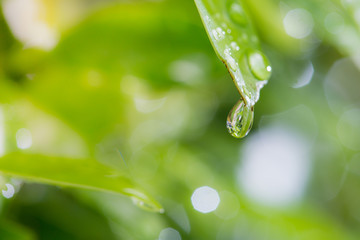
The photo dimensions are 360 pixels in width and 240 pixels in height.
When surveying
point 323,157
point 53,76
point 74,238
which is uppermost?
point 53,76

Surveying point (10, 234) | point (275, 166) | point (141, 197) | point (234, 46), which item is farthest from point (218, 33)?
point (275, 166)

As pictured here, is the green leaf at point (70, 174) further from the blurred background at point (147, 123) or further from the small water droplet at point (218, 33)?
the small water droplet at point (218, 33)

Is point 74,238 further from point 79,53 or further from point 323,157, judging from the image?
point 323,157

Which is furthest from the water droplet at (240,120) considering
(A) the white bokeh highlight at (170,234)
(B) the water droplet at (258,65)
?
(A) the white bokeh highlight at (170,234)

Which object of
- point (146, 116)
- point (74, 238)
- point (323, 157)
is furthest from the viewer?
point (323, 157)

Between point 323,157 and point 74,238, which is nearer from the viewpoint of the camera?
point 74,238

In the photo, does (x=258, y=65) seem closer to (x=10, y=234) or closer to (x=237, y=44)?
(x=237, y=44)

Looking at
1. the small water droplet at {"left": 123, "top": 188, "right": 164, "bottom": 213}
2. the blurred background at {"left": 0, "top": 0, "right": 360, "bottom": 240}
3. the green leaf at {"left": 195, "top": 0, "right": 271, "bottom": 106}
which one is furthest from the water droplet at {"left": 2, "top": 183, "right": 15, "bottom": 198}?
the green leaf at {"left": 195, "top": 0, "right": 271, "bottom": 106}

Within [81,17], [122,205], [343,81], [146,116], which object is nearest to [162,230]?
[122,205]
